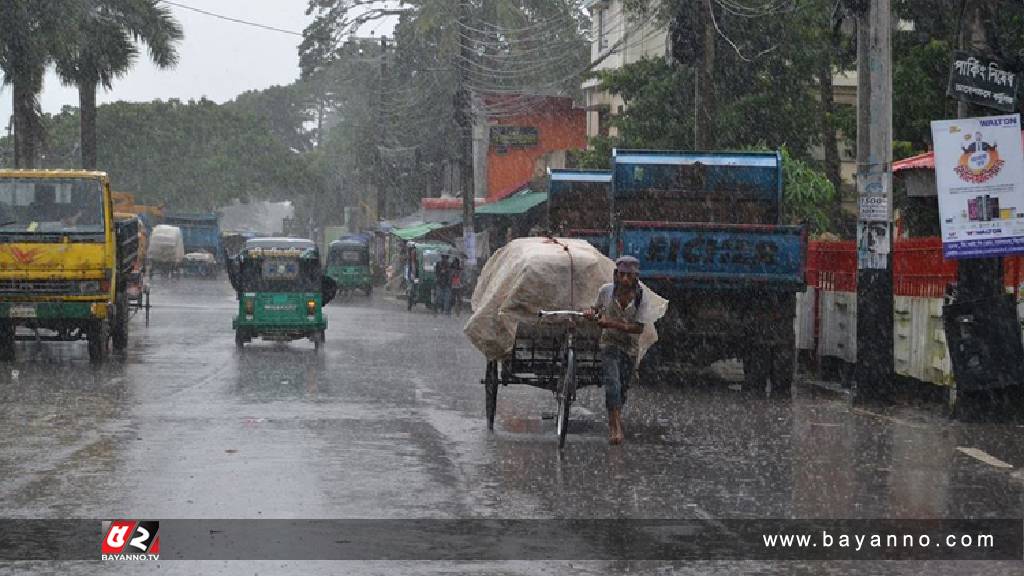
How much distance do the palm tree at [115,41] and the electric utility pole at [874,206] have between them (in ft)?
109

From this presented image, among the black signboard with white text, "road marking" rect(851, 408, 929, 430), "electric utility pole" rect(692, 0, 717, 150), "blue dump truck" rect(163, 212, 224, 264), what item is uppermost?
"electric utility pole" rect(692, 0, 717, 150)

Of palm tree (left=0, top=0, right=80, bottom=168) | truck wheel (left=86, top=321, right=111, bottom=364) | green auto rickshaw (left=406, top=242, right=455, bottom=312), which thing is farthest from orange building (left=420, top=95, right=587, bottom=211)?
truck wheel (left=86, top=321, right=111, bottom=364)

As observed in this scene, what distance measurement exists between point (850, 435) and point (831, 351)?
7377mm

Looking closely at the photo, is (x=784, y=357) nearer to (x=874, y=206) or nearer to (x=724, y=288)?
(x=724, y=288)

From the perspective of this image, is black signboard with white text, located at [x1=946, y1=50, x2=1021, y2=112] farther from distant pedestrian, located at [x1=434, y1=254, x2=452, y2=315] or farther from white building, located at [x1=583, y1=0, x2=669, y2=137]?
white building, located at [x1=583, y1=0, x2=669, y2=137]

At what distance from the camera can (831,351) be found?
2234 cm

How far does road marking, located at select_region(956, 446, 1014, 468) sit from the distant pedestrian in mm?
32995

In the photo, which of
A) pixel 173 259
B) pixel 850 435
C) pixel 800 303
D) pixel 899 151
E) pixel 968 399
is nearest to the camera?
pixel 850 435

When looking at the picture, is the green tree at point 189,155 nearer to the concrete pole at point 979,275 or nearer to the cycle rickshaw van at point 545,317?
the concrete pole at point 979,275

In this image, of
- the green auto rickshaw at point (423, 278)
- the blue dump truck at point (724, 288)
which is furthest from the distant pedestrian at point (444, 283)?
the blue dump truck at point (724, 288)

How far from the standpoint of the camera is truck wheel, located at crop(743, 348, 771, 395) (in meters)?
20.3

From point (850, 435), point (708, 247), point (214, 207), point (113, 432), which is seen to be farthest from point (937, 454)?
point (214, 207)

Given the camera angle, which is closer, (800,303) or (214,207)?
(800,303)

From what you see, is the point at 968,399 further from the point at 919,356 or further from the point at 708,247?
the point at 708,247
